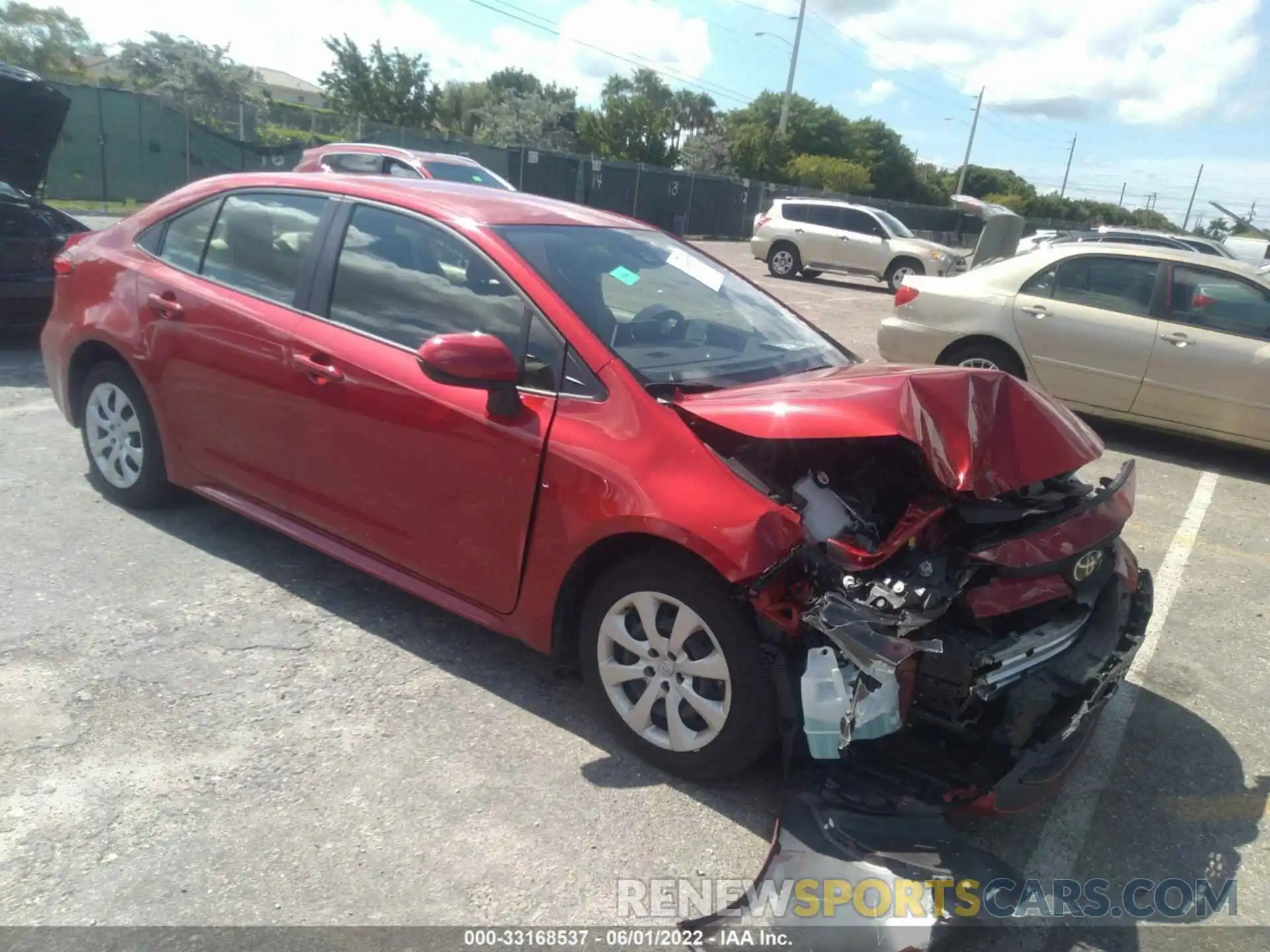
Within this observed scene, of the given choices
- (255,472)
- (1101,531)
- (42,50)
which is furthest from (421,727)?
(42,50)

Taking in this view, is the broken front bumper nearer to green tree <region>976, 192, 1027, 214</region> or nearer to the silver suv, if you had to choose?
the silver suv

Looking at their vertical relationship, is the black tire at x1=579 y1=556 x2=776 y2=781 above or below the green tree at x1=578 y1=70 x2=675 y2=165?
below

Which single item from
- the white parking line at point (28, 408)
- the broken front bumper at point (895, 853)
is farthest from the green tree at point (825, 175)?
the broken front bumper at point (895, 853)

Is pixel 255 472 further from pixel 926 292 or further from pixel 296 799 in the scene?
pixel 926 292

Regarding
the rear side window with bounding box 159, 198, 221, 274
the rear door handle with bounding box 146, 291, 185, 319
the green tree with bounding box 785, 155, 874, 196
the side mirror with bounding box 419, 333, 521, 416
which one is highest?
the green tree with bounding box 785, 155, 874, 196

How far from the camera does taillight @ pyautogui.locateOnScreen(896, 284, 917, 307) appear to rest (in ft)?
26.9

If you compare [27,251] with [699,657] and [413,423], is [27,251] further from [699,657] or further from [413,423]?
[699,657]

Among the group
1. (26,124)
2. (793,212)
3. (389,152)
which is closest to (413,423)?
(26,124)

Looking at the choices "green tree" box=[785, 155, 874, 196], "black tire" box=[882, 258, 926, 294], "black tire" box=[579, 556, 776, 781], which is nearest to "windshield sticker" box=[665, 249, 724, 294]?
"black tire" box=[579, 556, 776, 781]

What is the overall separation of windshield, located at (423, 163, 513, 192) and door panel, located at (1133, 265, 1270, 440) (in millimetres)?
8183

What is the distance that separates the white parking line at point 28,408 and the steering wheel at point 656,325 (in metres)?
4.62

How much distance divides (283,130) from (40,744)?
26893 mm

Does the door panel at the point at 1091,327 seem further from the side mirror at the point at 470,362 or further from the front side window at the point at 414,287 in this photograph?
the side mirror at the point at 470,362

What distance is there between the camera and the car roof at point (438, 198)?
3.64m
